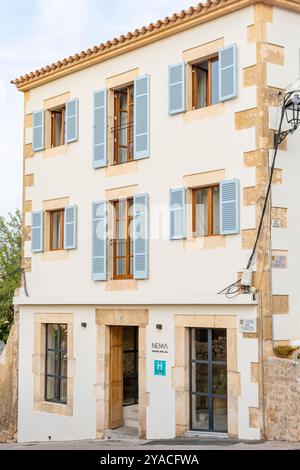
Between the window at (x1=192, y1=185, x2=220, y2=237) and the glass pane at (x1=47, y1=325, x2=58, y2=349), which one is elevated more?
the window at (x1=192, y1=185, x2=220, y2=237)

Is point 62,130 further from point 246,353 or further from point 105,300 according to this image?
point 246,353

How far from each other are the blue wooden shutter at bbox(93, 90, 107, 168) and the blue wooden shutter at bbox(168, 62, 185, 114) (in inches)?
79.7

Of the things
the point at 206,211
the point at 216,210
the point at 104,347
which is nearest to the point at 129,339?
the point at 104,347

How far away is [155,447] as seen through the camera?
1336 cm

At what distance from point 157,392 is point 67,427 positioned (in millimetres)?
3080

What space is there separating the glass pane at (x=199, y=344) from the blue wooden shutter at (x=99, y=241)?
8.89ft

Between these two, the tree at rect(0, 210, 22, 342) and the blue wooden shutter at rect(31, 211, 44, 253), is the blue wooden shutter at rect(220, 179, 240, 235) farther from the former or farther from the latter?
the tree at rect(0, 210, 22, 342)

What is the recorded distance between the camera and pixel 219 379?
14148 millimetres

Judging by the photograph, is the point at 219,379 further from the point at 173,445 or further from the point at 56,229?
the point at 56,229

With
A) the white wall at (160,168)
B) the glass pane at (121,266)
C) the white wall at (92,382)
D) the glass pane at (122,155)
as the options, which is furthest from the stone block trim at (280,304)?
the glass pane at (122,155)

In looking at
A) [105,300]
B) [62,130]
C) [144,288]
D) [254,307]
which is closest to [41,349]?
[105,300]

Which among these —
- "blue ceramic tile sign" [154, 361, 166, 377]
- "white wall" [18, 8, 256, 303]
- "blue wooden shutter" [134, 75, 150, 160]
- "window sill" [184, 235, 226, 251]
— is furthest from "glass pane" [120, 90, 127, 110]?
"blue ceramic tile sign" [154, 361, 166, 377]

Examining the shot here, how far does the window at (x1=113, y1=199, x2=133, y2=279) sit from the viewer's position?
16.0m

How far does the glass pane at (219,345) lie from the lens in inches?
554
